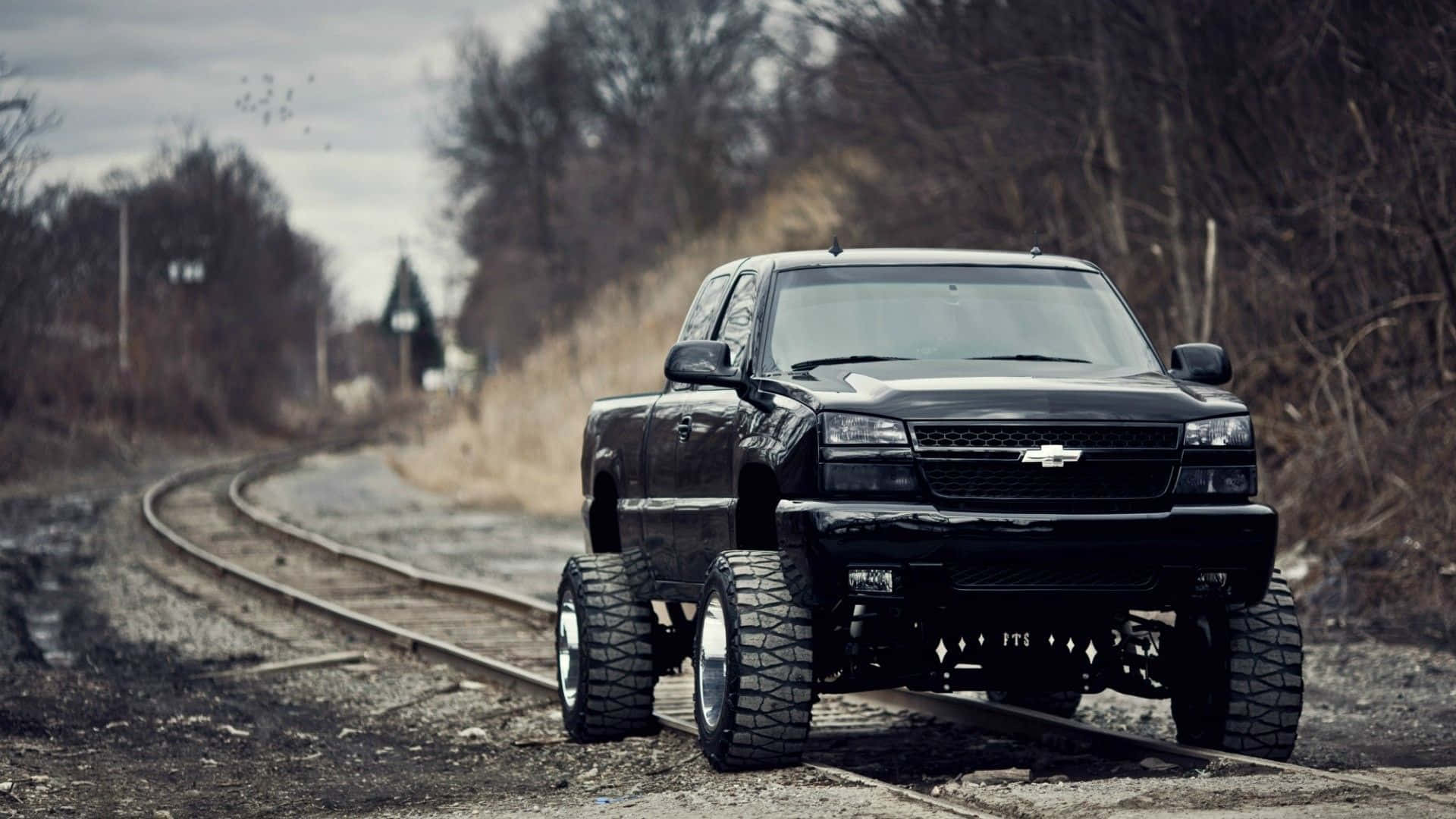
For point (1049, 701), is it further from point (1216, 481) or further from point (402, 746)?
point (402, 746)

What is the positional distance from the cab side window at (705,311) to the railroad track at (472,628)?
5.97 feet

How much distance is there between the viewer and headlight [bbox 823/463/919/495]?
7.05m

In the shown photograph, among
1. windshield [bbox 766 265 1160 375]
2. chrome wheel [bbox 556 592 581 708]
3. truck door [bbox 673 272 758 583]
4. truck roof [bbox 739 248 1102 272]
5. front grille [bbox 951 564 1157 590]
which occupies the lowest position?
chrome wheel [bbox 556 592 581 708]

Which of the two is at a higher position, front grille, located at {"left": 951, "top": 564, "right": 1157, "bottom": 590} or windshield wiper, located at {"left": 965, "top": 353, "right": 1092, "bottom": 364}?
windshield wiper, located at {"left": 965, "top": 353, "right": 1092, "bottom": 364}

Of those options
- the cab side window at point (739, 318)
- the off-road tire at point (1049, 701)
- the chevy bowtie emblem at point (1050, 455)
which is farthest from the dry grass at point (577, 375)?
the chevy bowtie emblem at point (1050, 455)

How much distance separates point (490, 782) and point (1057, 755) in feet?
7.86

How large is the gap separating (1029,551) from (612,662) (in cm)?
271

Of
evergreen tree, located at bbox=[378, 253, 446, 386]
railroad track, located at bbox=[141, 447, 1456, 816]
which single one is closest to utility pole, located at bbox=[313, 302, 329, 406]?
evergreen tree, located at bbox=[378, 253, 446, 386]

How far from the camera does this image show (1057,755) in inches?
332

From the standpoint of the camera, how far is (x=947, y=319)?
8250 mm

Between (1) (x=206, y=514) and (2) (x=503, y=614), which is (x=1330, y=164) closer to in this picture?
(2) (x=503, y=614)

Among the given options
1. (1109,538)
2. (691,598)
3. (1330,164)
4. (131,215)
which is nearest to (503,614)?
(691,598)

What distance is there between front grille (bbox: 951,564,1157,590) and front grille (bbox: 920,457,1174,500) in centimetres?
25

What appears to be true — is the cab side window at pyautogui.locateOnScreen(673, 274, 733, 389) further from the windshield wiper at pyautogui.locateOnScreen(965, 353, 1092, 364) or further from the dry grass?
the dry grass
